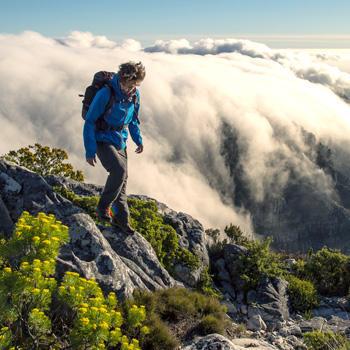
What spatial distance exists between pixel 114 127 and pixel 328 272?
33.0ft

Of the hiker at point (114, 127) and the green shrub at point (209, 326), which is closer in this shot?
the hiker at point (114, 127)

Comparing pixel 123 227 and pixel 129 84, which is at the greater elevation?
pixel 129 84

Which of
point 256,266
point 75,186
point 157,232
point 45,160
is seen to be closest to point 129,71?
point 157,232

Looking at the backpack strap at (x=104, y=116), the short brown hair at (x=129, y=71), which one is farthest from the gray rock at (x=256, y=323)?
the short brown hair at (x=129, y=71)

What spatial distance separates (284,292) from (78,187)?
7120 mm

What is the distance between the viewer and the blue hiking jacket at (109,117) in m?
8.01

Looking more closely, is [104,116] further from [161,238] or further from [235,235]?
[235,235]

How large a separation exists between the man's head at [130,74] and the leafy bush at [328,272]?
32.9 ft

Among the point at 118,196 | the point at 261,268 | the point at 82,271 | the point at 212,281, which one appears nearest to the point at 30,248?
the point at 82,271

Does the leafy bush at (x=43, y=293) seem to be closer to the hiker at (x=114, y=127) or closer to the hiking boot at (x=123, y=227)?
the hiker at (x=114, y=127)

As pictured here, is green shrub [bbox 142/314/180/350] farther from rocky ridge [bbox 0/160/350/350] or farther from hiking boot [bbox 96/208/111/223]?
hiking boot [bbox 96/208/111/223]

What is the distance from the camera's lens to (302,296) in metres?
13.1

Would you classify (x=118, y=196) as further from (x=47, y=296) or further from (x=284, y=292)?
(x=284, y=292)

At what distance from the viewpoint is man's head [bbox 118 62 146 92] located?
7.89 metres
